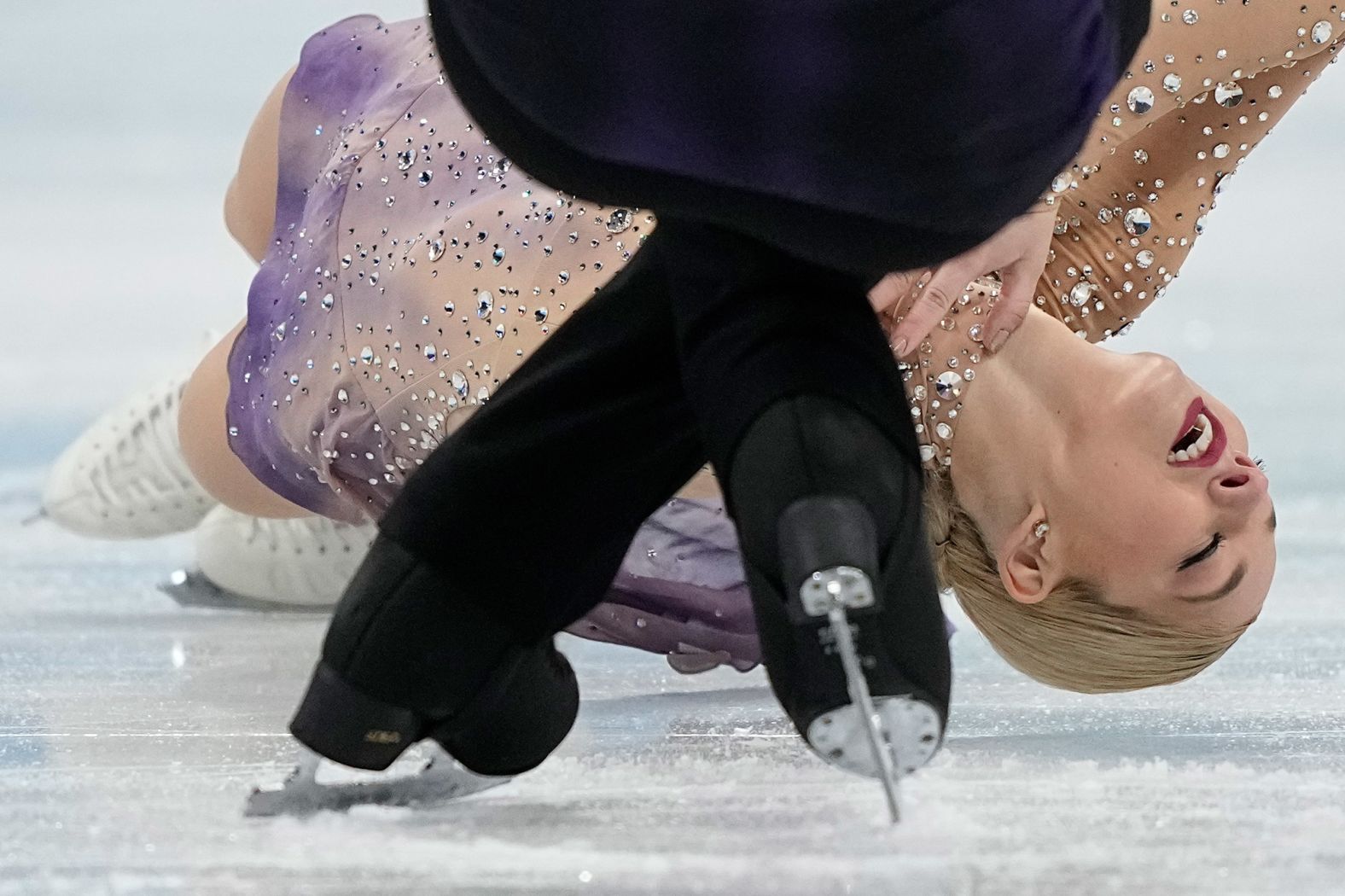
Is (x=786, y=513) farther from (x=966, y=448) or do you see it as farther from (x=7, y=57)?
(x=7, y=57)

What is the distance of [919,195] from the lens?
56 cm

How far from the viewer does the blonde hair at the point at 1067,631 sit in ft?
3.40

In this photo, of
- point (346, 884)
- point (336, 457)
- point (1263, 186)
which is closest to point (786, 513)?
point (346, 884)

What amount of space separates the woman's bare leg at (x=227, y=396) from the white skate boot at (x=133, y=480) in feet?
0.60

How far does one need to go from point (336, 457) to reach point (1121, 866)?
687 mm

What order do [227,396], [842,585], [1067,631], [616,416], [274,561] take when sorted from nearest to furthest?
1. [842,585]
2. [616,416]
3. [1067,631]
4. [227,396]
5. [274,561]

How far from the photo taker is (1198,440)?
3.22 ft

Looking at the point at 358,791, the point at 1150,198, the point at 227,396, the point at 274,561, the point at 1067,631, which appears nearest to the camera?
the point at 358,791

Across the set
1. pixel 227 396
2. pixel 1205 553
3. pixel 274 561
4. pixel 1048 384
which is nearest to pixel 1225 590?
pixel 1205 553

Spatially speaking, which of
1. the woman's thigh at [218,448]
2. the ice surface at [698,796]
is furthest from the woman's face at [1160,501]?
the woman's thigh at [218,448]

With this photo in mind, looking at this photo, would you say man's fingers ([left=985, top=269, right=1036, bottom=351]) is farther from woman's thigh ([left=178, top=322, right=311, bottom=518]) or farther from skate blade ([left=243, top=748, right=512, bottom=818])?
woman's thigh ([left=178, top=322, right=311, bottom=518])

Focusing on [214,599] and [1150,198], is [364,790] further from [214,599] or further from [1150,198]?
A: [214,599]

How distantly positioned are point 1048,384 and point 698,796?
35 centimetres

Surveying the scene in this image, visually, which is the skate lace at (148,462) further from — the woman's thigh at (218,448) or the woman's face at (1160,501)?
the woman's face at (1160,501)
